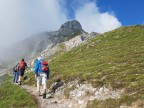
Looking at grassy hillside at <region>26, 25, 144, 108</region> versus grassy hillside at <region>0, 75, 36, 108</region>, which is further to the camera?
grassy hillside at <region>0, 75, 36, 108</region>

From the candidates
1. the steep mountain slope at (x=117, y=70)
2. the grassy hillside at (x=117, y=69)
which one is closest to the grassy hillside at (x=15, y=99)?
the grassy hillside at (x=117, y=69)

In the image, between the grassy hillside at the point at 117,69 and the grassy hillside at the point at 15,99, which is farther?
the grassy hillside at the point at 15,99

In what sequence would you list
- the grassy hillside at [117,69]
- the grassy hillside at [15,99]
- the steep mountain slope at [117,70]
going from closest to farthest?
1. the steep mountain slope at [117,70]
2. the grassy hillside at [117,69]
3. the grassy hillside at [15,99]

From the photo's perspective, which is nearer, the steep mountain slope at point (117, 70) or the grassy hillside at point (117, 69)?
the steep mountain slope at point (117, 70)

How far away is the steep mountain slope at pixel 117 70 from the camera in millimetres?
26891

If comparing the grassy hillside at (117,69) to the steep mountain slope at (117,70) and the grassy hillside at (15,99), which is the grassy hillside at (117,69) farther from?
the grassy hillside at (15,99)

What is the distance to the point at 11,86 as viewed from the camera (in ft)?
143

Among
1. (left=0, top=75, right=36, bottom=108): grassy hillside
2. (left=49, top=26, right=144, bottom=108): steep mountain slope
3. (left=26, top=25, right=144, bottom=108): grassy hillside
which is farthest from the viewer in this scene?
(left=0, top=75, right=36, bottom=108): grassy hillside

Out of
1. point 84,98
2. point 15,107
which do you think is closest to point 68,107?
point 84,98

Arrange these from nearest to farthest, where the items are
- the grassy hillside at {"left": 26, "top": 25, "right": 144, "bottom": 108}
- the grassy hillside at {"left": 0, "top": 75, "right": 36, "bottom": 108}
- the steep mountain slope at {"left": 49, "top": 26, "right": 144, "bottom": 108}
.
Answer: the steep mountain slope at {"left": 49, "top": 26, "right": 144, "bottom": 108} < the grassy hillside at {"left": 26, "top": 25, "right": 144, "bottom": 108} < the grassy hillside at {"left": 0, "top": 75, "right": 36, "bottom": 108}

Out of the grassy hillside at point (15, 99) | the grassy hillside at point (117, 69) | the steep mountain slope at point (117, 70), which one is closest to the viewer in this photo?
the steep mountain slope at point (117, 70)

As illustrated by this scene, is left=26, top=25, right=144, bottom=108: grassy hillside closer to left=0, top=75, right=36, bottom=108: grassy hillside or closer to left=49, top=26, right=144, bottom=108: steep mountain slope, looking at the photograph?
left=49, top=26, right=144, bottom=108: steep mountain slope

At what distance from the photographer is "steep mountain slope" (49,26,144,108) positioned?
2689cm

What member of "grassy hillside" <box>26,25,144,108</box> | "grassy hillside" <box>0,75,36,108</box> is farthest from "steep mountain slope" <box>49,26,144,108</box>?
"grassy hillside" <box>0,75,36,108</box>
